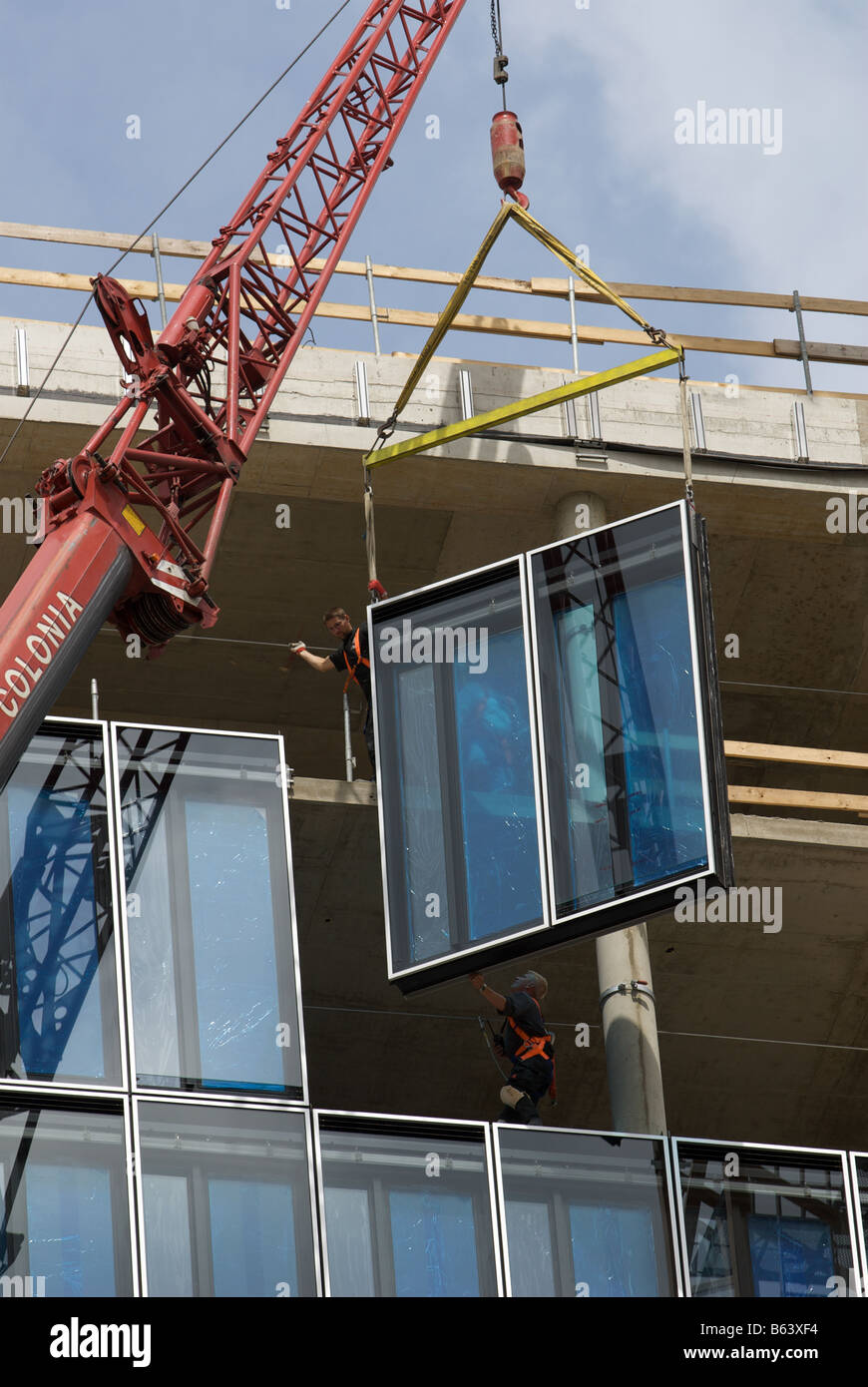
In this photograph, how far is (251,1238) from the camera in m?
20.9

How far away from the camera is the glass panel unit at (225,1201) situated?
67.2 ft

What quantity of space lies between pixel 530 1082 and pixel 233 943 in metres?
2.98

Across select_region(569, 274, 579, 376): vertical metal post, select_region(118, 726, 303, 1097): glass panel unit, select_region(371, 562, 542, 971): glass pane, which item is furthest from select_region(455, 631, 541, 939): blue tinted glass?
select_region(569, 274, 579, 376): vertical metal post

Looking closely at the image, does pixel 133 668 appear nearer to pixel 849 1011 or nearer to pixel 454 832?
pixel 454 832

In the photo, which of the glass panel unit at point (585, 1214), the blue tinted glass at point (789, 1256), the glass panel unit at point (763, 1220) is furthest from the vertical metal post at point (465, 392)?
the blue tinted glass at point (789, 1256)

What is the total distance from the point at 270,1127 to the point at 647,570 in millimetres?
6591

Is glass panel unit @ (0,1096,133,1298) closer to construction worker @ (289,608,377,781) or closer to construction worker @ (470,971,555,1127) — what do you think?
construction worker @ (470,971,555,1127)

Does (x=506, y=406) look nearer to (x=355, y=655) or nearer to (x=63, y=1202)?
(x=355, y=655)

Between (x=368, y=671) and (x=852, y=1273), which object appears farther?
(x=368, y=671)

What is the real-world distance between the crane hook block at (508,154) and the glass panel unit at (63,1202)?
1165cm

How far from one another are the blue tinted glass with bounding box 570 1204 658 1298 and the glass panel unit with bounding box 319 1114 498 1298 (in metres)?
0.80

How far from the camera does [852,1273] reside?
74.1ft
